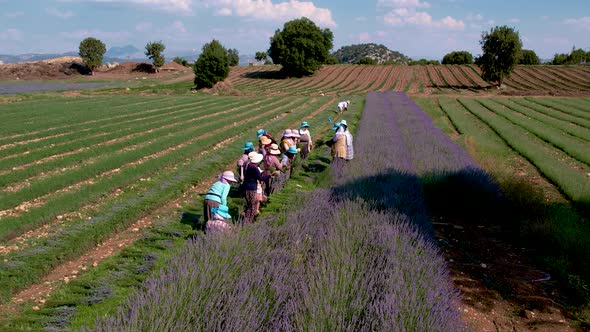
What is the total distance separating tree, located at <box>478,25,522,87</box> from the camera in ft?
144

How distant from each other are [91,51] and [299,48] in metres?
34.1

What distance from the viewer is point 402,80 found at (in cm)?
5556

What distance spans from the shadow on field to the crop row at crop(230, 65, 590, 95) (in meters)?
35.9

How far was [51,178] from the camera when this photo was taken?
1018 centimetres

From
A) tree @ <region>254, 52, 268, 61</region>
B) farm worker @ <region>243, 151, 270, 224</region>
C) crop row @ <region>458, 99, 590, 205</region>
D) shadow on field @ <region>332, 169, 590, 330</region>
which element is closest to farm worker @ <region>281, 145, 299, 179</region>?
farm worker @ <region>243, 151, 270, 224</region>

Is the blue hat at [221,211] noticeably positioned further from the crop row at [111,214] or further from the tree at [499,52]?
the tree at [499,52]

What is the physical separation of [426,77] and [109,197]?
54.9 meters

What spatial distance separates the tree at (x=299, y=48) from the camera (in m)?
62.0

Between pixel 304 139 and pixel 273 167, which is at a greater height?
pixel 304 139

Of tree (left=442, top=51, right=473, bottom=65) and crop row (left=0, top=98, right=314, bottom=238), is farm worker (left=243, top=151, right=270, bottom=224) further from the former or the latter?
tree (left=442, top=51, right=473, bottom=65)

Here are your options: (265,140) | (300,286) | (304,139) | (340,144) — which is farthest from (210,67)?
(300,286)

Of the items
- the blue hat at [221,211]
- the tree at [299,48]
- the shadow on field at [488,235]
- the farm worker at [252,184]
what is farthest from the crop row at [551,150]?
the tree at [299,48]

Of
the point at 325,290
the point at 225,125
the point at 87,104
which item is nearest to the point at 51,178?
the point at 325,290

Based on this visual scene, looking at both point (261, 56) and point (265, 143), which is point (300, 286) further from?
point (261, 56)
